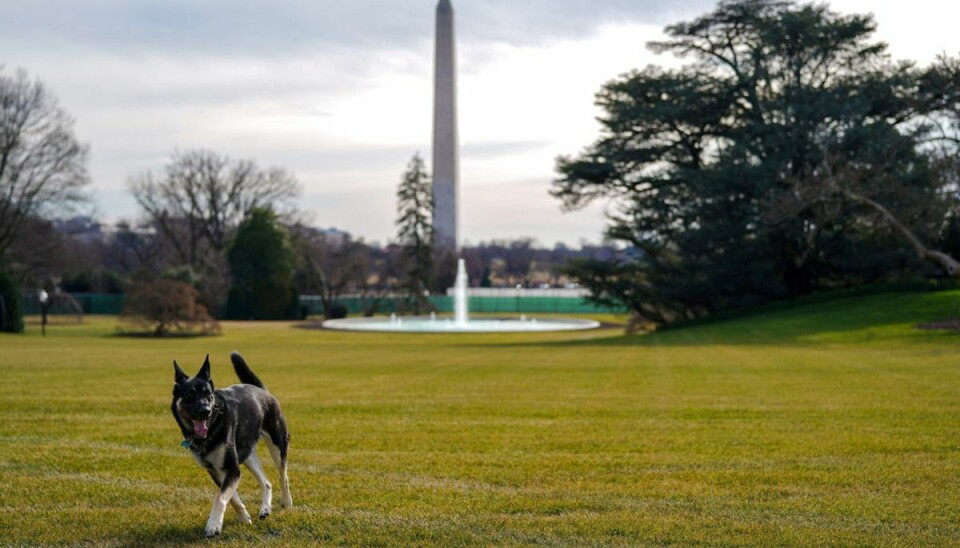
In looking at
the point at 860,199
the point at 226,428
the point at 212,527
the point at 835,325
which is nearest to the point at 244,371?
the point at 226,428

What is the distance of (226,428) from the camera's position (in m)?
6.53

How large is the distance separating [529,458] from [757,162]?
3616 centimetres

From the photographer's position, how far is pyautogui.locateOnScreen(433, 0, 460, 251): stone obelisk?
65.2 metres

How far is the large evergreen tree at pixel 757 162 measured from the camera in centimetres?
4112

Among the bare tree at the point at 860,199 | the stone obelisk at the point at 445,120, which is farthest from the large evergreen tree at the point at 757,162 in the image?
the stone obelisk at the point at 445,120

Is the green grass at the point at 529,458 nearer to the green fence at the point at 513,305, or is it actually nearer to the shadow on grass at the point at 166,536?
the shadow on grass at the point at 166,536

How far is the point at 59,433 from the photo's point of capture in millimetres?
11719

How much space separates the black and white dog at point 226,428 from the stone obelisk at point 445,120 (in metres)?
59.8

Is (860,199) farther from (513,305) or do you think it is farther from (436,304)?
(513,305)

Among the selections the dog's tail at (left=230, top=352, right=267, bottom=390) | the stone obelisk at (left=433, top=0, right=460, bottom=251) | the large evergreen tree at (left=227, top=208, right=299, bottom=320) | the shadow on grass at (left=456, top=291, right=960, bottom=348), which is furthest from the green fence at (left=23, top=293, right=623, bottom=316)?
the dog's tail at (left=230, top=352, right=267, bottom=390)

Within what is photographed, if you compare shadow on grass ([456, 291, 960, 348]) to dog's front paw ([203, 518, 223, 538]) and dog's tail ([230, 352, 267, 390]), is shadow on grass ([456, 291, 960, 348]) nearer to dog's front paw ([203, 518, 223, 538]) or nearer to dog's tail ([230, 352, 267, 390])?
dog's tail ([230, 352, 267, 390])

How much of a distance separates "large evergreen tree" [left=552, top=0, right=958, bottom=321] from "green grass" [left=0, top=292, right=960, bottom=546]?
21.3 metres

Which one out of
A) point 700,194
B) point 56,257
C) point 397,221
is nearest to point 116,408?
point 700,194

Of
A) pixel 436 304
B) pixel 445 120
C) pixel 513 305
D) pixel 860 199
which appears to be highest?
pixel 445 120
